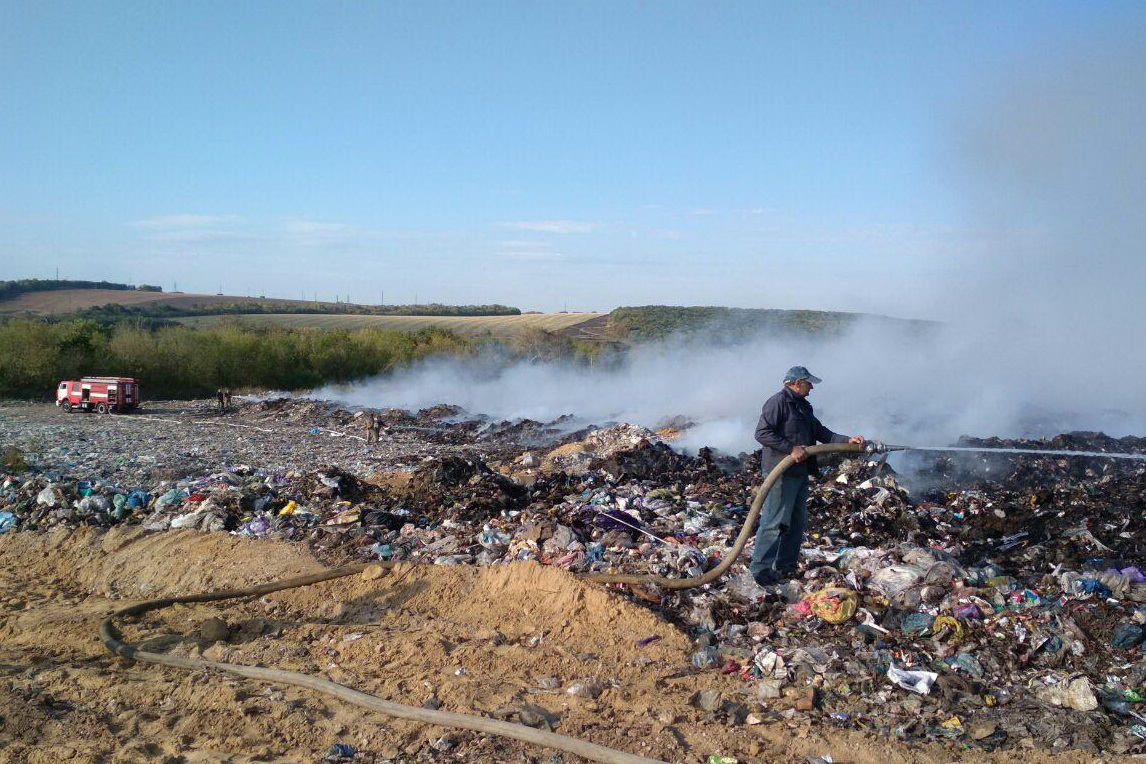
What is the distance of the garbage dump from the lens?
14.2 feet

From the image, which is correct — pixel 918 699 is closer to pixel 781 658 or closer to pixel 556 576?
pixel 781 658

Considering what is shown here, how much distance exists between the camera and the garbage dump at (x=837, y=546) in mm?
4324

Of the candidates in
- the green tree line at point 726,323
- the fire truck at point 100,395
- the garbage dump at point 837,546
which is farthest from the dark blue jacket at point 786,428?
the fire truck at point 100,395

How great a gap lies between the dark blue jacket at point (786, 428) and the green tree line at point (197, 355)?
29623 mm

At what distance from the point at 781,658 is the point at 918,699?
76cm

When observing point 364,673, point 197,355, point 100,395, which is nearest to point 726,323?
point 197,355

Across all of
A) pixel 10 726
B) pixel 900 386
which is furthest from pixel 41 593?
pixel 900 386

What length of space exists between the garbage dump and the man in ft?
0.74

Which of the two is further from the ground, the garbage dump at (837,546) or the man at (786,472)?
the man at (786,472)

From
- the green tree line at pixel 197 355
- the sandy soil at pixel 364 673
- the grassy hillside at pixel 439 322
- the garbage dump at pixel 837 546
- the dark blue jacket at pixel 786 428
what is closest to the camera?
the sandy soil at pixel 364 673

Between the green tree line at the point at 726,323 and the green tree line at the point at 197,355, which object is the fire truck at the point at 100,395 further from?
the green tree line at the point at 726,323

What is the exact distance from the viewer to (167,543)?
7672mm

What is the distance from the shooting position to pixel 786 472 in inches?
222

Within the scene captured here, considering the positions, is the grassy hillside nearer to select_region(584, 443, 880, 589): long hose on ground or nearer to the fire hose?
the fire hose
